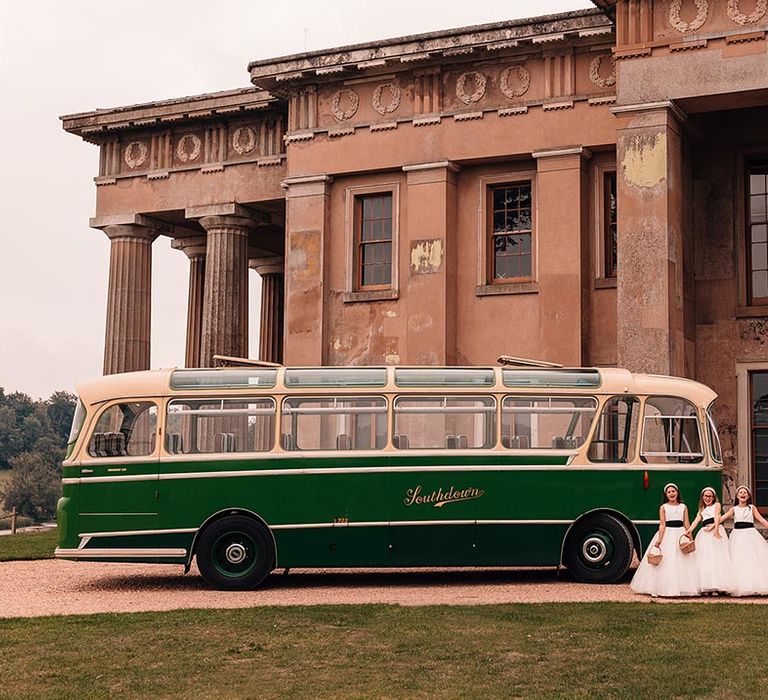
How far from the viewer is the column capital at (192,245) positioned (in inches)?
1389

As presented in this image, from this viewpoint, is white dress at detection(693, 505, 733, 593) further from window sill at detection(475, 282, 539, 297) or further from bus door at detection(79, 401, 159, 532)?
window sill at detection(475, 282, 539, 297)

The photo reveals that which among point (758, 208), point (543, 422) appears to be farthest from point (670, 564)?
point (758, 208)

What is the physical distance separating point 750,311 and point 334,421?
10.7 metres

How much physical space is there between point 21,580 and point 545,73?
1419 centimetres

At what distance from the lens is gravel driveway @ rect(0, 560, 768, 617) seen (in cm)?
1525

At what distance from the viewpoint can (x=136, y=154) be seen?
32250 mm

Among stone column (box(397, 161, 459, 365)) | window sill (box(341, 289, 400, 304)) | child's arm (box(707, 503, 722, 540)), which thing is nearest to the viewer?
child's arm (box(707, 503, 722, 540))

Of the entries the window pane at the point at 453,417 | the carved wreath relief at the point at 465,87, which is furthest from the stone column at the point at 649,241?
the window pane at the point at 453,417

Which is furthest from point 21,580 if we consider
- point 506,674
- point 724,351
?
point 724,351

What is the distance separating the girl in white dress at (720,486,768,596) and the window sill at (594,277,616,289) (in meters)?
9.50

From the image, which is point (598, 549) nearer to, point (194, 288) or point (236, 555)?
point (236, 555)

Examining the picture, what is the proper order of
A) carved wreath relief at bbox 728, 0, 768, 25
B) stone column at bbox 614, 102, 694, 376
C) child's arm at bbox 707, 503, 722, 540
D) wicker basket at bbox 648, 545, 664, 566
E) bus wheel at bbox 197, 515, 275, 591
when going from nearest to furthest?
1. wicker basket at bbox 648, 545, 664, 566
2. child's arm at bbox 707, 503, 722, 540
3. bus wheel at bbox 197, 515, 275, 591
4. carved wreath relief at bbox 728, 0, 768, 25
5. stone column at bbox 614, 102, 694, 376

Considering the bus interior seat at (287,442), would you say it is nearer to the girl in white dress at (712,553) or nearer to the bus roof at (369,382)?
the bus roof at (369,382)

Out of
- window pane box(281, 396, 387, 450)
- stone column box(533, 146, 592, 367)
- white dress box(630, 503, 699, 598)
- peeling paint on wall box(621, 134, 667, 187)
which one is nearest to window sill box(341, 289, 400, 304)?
stone column box(533, 146, 592, 367)
